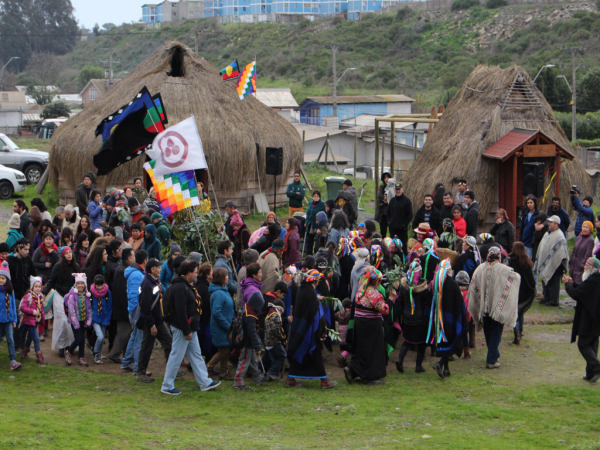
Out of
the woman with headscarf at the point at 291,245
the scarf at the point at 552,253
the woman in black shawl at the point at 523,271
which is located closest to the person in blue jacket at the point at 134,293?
the woman with headscarf at the point at 291,245

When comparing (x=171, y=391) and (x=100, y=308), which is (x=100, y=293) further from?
(x=171, y=391)

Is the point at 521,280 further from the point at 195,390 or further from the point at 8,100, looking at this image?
the point at 8,100

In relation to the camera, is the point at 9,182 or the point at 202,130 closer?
the point at 202,130

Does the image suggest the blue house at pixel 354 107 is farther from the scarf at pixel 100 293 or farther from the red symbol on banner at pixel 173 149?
the scarf at pixel 100 293

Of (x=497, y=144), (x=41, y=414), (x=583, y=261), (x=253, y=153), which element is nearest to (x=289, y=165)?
(x=253, y=153)

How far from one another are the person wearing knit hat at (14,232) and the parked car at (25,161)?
1488 centimetres

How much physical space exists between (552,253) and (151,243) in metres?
6.88

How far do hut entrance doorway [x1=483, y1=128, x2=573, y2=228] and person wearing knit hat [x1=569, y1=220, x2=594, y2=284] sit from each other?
4.51 meters

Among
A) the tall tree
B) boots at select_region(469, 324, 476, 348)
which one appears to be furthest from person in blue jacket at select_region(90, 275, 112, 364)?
the tall tree

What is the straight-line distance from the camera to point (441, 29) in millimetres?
88125

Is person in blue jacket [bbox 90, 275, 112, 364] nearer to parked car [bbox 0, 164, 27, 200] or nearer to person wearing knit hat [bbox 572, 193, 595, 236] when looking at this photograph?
person wearing knit hat [bbox 572, 193, 595, 236]

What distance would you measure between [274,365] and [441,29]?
86004 mm

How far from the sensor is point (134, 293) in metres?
Answer: 8.66

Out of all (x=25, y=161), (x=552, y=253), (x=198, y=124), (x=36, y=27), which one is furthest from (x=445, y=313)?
(x=36, y=27)
